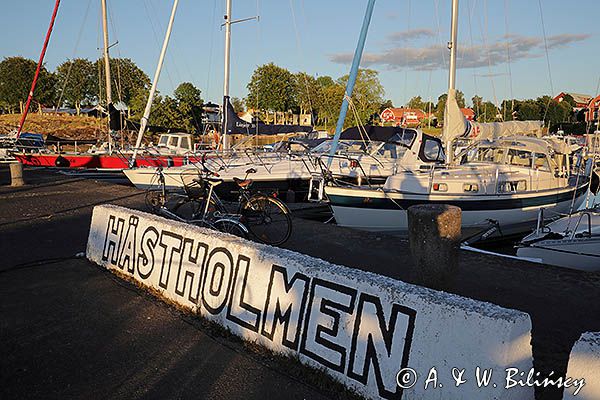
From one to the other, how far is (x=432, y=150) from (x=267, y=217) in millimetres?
7979

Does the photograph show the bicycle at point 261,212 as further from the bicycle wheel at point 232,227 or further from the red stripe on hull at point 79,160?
the red stripe on hull at point 79,160

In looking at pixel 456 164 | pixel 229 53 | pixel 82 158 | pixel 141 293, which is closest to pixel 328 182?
pixel 456 164

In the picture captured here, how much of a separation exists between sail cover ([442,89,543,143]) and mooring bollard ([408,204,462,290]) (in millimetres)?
7849

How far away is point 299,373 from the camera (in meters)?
3.79

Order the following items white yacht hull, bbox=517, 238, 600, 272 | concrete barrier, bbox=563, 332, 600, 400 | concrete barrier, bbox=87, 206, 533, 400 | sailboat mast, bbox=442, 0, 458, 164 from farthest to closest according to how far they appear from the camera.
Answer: sailboat mast, bbox=442, 0, 458, 164 → white yacht hull, bbox=517, 238, 600, 272 → concrete barrier, bbox=87, 206, 533, 400 → concrete barrier, bbox=563, 332, 600, 400

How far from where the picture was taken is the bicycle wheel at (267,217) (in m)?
7.94

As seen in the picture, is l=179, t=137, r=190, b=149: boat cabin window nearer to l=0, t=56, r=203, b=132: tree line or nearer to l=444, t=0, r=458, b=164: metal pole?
l=444, t=0, r=458, b=164: metal pole

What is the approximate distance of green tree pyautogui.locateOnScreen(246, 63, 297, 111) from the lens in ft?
197

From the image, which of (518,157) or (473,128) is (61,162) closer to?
(473,128)

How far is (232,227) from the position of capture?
23.9 ft

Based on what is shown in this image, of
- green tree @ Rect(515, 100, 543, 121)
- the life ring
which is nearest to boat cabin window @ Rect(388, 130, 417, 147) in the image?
the life ring

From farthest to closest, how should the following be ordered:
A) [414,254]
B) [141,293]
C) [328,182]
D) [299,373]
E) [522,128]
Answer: [522,128], [328,182], [141,293], [414,254], [299,373]

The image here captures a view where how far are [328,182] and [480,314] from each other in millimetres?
8650

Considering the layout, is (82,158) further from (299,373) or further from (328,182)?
(299,373)
